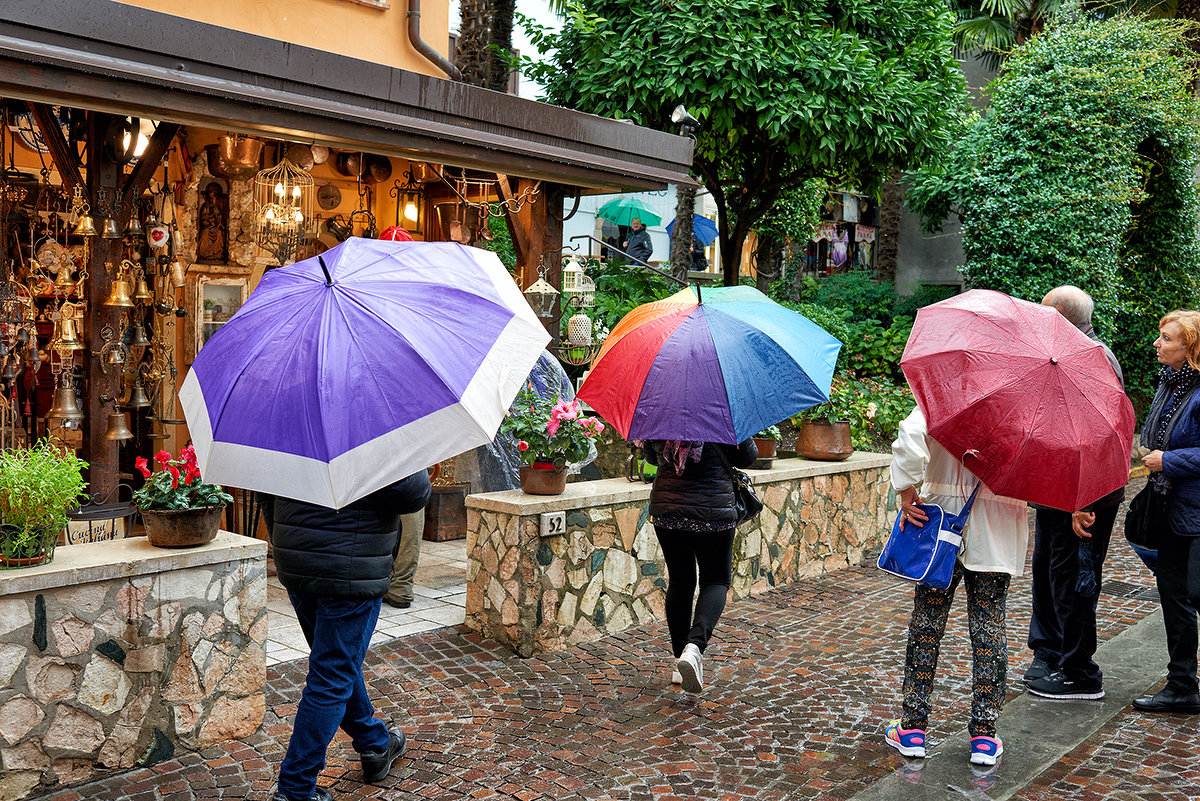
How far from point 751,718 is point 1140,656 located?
280 centimetres

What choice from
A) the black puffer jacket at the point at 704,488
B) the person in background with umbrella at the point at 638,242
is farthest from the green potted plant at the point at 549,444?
the person in background with umbrella at the point at 638,242

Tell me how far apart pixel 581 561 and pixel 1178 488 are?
3279mm

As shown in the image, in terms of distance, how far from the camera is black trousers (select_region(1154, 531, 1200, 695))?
16.7 ft

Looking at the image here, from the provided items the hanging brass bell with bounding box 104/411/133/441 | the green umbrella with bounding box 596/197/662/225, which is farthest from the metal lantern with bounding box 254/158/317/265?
the green umbrella with bounding box 596/197/662/225

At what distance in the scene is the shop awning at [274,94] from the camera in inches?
195

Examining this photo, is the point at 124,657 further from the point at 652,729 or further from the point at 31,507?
the point at 652,729

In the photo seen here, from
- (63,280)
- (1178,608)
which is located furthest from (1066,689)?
(63,280)

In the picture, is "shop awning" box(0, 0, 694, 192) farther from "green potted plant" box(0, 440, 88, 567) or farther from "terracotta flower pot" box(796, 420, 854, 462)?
"terracotta flower pot" box(796, 420, 854, 462)

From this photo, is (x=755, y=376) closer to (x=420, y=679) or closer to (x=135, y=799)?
(x=420, y=679)

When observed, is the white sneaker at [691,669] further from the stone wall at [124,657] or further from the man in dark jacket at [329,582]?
the stone wall at [124,657]

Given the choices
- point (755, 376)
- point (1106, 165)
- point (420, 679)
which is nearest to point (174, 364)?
point (420, 679)

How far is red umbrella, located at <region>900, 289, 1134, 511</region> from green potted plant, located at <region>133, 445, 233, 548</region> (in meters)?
3.18

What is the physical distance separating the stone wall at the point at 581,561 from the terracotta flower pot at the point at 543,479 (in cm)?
6

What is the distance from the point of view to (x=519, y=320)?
3.62 m
